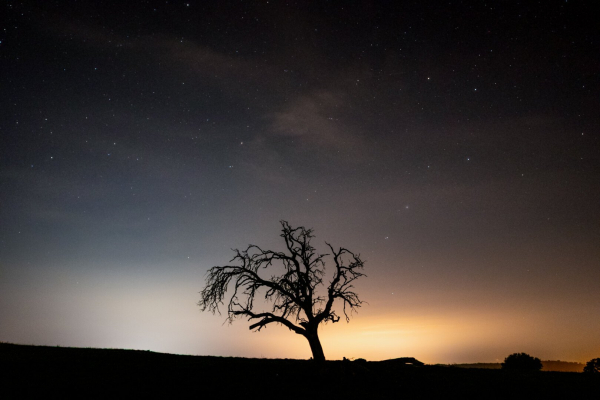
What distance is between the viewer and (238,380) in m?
16.6

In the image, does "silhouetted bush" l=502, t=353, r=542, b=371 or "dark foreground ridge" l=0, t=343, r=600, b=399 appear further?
"silhouetted bush" l=502, t=353, r=542, b=371

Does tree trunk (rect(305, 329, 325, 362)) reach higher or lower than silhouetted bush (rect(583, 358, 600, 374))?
higher

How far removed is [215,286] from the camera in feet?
68.5

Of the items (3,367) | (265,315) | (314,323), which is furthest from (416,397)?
(3,367)

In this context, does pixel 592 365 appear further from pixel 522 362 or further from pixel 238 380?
pixel 238 380

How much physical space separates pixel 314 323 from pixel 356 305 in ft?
10.5

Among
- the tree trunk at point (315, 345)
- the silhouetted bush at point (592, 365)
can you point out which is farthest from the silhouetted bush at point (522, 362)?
the tree trunk at point (315, 345)

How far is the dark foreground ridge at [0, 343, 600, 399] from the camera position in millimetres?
14227

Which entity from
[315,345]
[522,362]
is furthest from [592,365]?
[315,345]

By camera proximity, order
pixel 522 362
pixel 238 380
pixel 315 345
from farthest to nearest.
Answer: pixel 522 362 → pixel 315 345 → pixel 238 380

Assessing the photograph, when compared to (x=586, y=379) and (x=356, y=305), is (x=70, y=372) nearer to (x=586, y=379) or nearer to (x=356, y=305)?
(x=356, y=305)

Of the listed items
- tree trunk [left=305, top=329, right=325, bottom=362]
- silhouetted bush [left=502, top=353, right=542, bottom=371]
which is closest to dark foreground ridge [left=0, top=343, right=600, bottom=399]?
tree trunk [left=305, top=329, right=325, bottom=362]

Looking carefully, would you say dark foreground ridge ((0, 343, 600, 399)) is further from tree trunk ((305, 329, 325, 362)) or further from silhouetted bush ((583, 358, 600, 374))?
silhouetted bush ((583, 358, 600, 374))

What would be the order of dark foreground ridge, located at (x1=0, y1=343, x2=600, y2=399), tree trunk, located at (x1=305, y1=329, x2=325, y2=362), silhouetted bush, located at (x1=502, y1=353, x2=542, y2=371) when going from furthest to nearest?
silhouetted bush, located at (x1=502, y1=353, x2=542, y2=371), tree trunk, located at (x1=305, y1=329, x2=325, y2=362), dark foreground ridge, located at (x1=0, y1=343, x2=600, y2=399)
